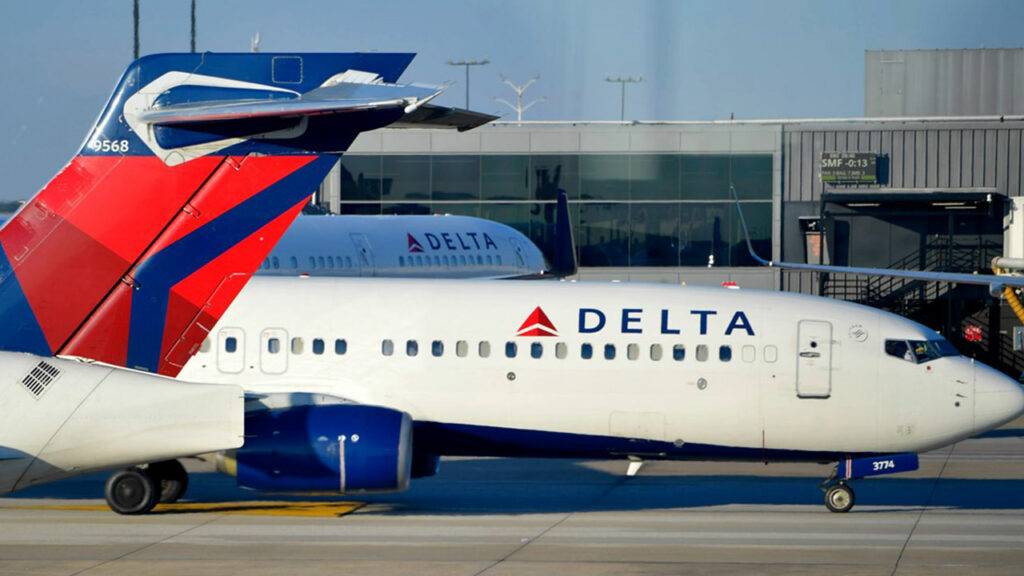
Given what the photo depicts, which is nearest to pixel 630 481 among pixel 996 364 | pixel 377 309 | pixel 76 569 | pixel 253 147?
pixel 377 309

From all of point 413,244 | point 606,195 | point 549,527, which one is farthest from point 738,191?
point 549,527

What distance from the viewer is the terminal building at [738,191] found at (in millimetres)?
52125

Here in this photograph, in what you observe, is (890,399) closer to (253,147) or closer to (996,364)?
(253,147)

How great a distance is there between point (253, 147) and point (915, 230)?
42061 mm

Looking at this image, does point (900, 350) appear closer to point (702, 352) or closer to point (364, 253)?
point (702, 352)

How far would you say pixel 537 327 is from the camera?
21.1 metres

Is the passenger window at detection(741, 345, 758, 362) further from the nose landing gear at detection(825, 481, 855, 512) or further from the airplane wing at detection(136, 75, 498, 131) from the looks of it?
the airplane wing at detection(136, 75, 498, 131)

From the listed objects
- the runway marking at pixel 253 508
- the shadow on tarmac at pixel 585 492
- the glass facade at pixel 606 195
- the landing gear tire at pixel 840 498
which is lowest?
the shadow on tarmac at pixel 585 492

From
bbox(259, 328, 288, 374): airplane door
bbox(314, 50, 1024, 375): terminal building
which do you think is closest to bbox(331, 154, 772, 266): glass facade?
bbox(314, 50, 1024, 375): terminal building

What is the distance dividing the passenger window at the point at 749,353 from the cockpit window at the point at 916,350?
1820 millimetres

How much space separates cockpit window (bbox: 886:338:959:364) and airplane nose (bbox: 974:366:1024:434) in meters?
0.59

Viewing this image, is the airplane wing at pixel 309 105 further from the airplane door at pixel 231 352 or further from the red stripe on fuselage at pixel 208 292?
the airplane door at pixel 231 352

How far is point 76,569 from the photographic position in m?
17.0

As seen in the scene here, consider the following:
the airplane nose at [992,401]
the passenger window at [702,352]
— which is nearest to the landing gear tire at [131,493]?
the passenger window at [702,352]
